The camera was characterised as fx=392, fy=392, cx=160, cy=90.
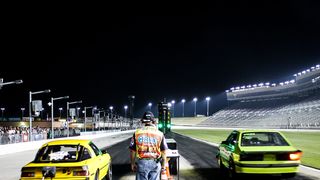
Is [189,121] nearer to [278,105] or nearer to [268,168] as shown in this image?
[278,105]

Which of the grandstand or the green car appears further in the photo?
the grandstand

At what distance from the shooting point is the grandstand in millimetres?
75606

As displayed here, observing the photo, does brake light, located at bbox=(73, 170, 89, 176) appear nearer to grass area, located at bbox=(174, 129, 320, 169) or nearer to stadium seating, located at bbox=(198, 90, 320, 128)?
grass area, located at bbox=(174, 129, 320, 169)

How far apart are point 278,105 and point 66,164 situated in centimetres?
9596

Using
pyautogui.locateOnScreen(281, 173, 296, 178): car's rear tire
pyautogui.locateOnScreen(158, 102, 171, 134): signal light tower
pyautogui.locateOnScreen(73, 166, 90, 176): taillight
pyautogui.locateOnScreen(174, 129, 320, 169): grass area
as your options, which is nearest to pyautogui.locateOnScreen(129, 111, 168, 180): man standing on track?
pyautogui.locateOnScreen(73, 166, 90, 176): taillight

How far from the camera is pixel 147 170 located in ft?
19.2

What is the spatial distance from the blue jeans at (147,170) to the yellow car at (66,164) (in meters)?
2.90

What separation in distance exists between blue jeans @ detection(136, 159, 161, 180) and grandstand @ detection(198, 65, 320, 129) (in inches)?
2422

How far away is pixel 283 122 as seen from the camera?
7819cm

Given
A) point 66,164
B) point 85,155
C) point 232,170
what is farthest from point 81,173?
point 232,170

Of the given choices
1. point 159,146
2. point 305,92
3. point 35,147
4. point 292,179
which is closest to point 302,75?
point 305,92

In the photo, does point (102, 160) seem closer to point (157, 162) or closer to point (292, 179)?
point (157, 162)

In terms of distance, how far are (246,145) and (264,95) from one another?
4124 inches

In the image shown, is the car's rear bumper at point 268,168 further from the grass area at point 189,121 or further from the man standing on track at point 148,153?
the grass area at point 189,121
